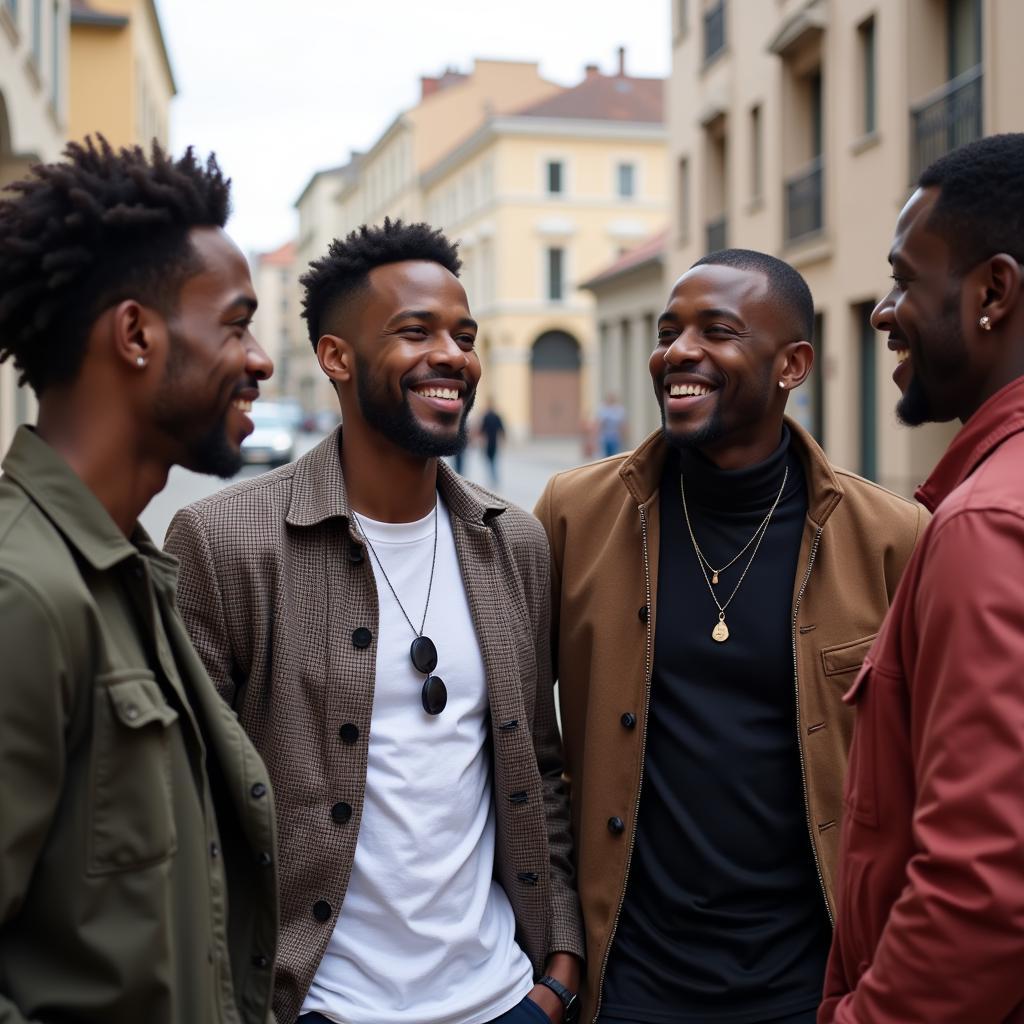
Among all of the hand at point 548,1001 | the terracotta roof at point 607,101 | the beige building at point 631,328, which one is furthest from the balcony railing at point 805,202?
the terracotta roof at point 607,101

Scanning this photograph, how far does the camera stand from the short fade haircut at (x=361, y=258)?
10.5ft

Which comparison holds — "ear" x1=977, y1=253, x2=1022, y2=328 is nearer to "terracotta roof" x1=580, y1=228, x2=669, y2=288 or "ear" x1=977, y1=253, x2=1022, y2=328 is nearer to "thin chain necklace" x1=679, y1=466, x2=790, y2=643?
"thin chain necklace" x1=679, y1=466, x2=790, y2=643

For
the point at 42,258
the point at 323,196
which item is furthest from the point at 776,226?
the point at 323,196

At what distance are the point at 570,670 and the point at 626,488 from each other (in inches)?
18.0

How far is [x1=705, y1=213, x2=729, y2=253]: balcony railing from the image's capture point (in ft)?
87.0

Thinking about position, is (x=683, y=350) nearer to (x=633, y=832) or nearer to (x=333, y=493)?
(x=333, y=493)

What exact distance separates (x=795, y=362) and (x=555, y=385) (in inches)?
2100

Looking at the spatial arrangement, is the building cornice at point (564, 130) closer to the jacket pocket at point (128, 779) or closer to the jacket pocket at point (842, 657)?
the jacket pocket at point (842, 657)

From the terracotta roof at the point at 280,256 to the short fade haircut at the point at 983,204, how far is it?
499ft

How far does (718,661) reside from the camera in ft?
10.1

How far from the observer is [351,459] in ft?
10.2

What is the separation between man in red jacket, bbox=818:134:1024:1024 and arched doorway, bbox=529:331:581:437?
53.7 m

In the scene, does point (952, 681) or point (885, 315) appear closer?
point (952, 681)

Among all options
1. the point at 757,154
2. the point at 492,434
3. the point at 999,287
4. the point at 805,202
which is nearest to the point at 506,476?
the point at 492,434
